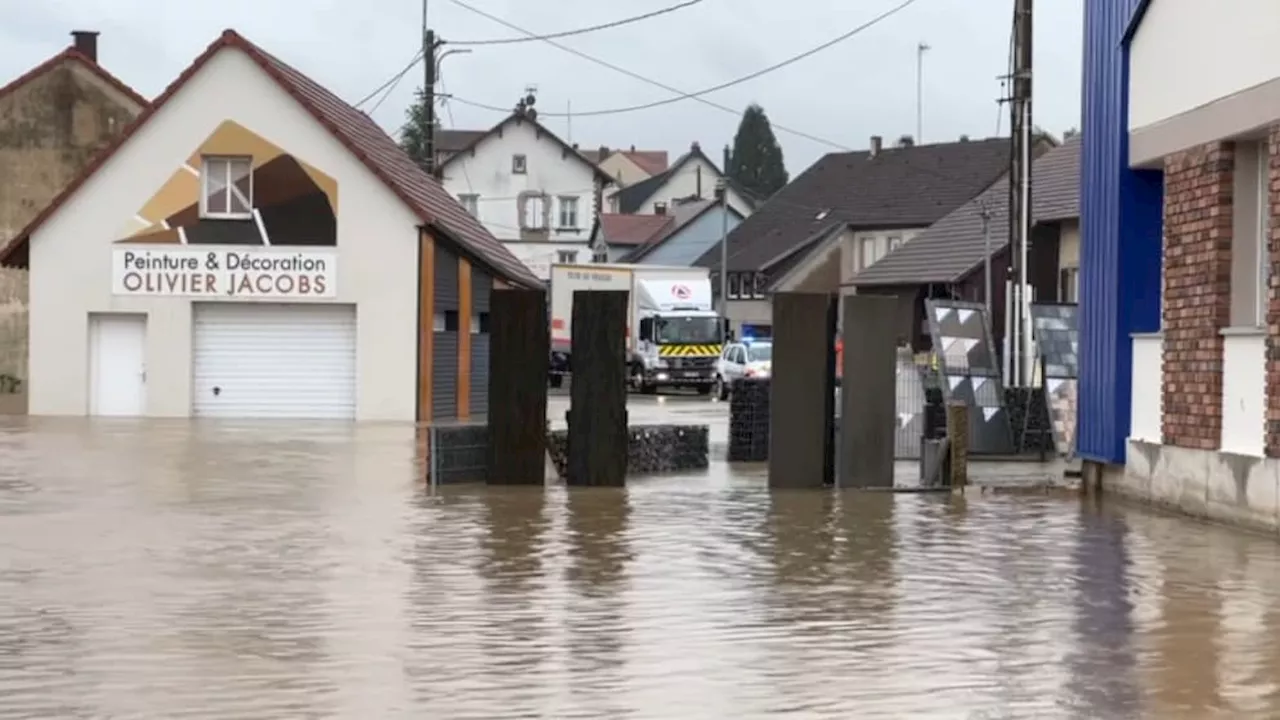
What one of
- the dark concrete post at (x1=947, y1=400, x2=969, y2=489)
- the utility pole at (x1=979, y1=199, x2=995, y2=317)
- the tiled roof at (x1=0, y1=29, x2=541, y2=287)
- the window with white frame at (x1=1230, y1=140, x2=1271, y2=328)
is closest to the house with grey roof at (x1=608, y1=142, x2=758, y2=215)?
the utility pole at (x1=979, y1=199, x2=995, y2=317)

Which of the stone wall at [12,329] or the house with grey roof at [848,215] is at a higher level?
the house with grey roof at [848,215]

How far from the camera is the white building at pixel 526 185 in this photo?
3866 inches

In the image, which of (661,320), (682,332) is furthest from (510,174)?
(682,332)

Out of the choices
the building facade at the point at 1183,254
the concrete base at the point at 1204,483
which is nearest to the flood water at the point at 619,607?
the concrete base at the point at 1204,483

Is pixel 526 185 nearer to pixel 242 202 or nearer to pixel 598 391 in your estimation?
pixel 242 202

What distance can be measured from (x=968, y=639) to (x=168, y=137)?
2869 cm

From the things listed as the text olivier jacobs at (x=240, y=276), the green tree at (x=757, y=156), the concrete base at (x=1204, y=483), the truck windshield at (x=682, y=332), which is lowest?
the concrete base at (x=1204, y=483)

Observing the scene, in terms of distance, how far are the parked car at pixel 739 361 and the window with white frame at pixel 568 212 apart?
148 ft

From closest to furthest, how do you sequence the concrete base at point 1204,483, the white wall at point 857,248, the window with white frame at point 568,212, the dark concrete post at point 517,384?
1. the concrete base at point 1204,483
2. the dark concrete post at point 517,384
3. the white wall at point 857,248
4. the window with white frame at point 568,212

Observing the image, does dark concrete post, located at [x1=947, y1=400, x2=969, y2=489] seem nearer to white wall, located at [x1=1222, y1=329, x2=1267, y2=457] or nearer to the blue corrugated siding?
the blue corrugated siding

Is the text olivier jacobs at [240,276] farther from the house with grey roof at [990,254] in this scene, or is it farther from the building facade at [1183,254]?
the building facade at [1183,254]

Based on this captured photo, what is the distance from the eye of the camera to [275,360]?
36.3 metres

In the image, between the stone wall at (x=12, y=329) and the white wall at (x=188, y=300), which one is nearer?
the white wall at (x=188, y=300)

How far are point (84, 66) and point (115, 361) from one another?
11778 mm
